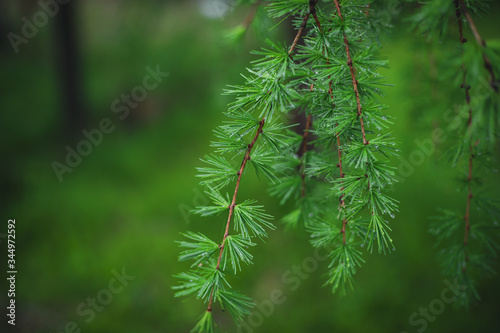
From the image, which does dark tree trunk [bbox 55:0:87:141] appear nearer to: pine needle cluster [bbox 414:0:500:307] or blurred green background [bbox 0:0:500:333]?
blurred green background [bbox 0:0:500:333]

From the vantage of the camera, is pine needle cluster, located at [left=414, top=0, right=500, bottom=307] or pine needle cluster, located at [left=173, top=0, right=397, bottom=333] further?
pine needle cluster, located at [left=173, top=0, right=397, bottom=333]

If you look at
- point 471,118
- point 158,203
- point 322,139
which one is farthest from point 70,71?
point 471,118

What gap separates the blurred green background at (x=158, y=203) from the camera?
2.44 m

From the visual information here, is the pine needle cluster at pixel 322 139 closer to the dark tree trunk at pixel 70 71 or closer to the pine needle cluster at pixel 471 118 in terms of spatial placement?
the pine needle cluster at pixel 471 118

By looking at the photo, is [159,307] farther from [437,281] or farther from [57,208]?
[437,281]

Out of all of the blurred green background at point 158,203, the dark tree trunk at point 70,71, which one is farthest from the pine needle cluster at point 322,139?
the dark tree trunk at point 70,71

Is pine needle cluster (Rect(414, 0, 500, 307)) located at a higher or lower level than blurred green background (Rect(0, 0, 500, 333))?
lower

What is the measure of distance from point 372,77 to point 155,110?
16.2 ft

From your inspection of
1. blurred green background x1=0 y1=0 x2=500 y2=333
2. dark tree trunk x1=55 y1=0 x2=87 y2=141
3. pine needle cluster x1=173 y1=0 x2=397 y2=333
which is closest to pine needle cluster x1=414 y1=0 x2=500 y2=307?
pine needle cluster x1=173 y1=0 x2=397 y2=333

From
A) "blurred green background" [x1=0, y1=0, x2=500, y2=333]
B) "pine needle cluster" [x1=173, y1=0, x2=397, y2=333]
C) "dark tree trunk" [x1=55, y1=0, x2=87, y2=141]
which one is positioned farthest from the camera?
"dark tree trunk" [x1=55, y1=0, x2=87, y2=141]

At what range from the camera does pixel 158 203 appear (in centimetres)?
366

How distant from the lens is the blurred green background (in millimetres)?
2443

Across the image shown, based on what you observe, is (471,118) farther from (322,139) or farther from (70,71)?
(70,71)

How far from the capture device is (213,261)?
3.00 ft
